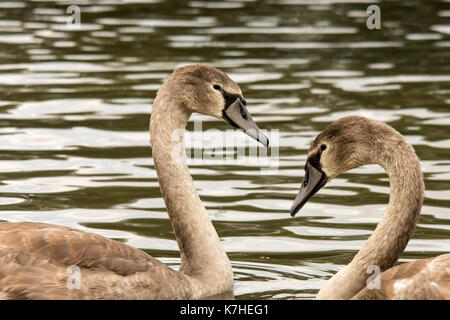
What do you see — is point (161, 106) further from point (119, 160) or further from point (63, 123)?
point (63, 123)

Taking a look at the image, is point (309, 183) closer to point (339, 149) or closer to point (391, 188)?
point (339, 149)

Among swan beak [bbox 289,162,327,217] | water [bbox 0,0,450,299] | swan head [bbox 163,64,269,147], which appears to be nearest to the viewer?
swan beak [bbox 289,162,327,217]

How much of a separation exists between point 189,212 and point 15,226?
5.25ft

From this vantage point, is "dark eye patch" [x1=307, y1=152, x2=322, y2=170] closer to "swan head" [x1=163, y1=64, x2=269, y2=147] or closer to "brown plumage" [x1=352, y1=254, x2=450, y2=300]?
"swan head" [x1=163, y1=64, x2=269, y2=147]

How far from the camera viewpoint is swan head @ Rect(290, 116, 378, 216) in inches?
343

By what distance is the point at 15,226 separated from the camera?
859cm

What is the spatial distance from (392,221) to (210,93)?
2.00 meters

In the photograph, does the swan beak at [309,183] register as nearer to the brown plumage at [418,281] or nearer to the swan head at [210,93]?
the swan head at [210,93]

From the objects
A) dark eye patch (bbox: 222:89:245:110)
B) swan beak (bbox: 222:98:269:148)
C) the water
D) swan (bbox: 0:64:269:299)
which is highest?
dark eye patch (bbox: 222:89:245:110)

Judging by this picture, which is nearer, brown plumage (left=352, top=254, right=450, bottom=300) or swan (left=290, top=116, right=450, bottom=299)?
brown plumage (left=352, top=254, right=450, bottom=300)

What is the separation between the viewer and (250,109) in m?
15.4

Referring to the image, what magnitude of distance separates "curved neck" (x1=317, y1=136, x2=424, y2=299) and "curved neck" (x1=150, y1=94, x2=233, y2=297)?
1.21 metres

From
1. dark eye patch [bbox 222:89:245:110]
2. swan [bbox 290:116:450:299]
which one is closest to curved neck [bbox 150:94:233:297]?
dark eye patch [bbox 222:89:245:110]

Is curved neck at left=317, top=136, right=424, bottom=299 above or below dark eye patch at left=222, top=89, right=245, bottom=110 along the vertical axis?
below
